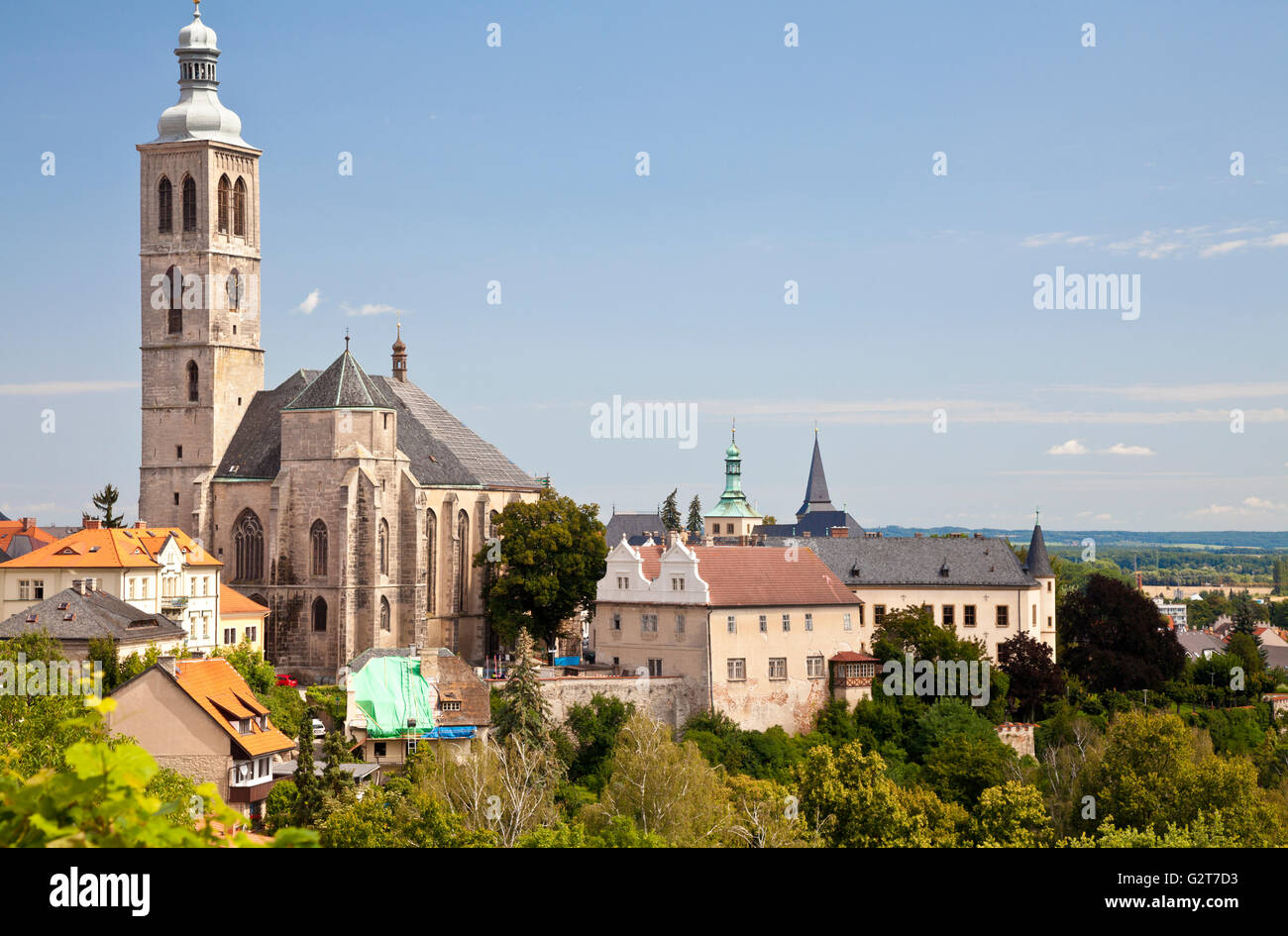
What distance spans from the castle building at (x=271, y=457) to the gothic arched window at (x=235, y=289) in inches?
3.3

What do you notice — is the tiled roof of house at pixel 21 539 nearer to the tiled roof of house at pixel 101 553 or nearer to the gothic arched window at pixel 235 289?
the gothic arched window at pixel 235 289

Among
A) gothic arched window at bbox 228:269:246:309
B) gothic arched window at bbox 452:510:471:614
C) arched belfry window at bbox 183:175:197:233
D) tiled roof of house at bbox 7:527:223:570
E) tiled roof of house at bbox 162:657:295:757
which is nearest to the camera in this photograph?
tiled roof of house at bbox 162:657:295:757

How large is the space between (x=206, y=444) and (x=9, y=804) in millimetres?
76853

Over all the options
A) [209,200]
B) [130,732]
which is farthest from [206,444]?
[130,732]

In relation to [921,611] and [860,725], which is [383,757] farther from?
[921,611]

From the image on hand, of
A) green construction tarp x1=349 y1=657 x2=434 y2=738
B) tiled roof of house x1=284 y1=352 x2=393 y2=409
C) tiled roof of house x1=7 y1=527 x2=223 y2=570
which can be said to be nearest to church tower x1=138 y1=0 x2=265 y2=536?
tiled roof of house x1=284 y1=352 x2=393 y2=409

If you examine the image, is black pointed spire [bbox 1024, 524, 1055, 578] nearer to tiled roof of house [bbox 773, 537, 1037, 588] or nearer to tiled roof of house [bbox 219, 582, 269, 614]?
tiled roof of house [bbox 773, 537, 1037, 588]

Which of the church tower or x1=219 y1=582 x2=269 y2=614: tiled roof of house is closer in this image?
x1=219 y1=582 x2=269 y2=614: tiled roof of house

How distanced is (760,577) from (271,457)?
94.0 feet

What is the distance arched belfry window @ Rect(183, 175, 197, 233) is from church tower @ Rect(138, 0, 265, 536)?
0.05 meters

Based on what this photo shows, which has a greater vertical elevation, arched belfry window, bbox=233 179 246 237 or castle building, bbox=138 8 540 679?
arched belfry window, bbox=233 179 246 237

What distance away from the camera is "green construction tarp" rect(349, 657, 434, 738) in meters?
58.7

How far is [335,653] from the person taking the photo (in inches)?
2977

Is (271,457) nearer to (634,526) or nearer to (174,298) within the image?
(174,298)
